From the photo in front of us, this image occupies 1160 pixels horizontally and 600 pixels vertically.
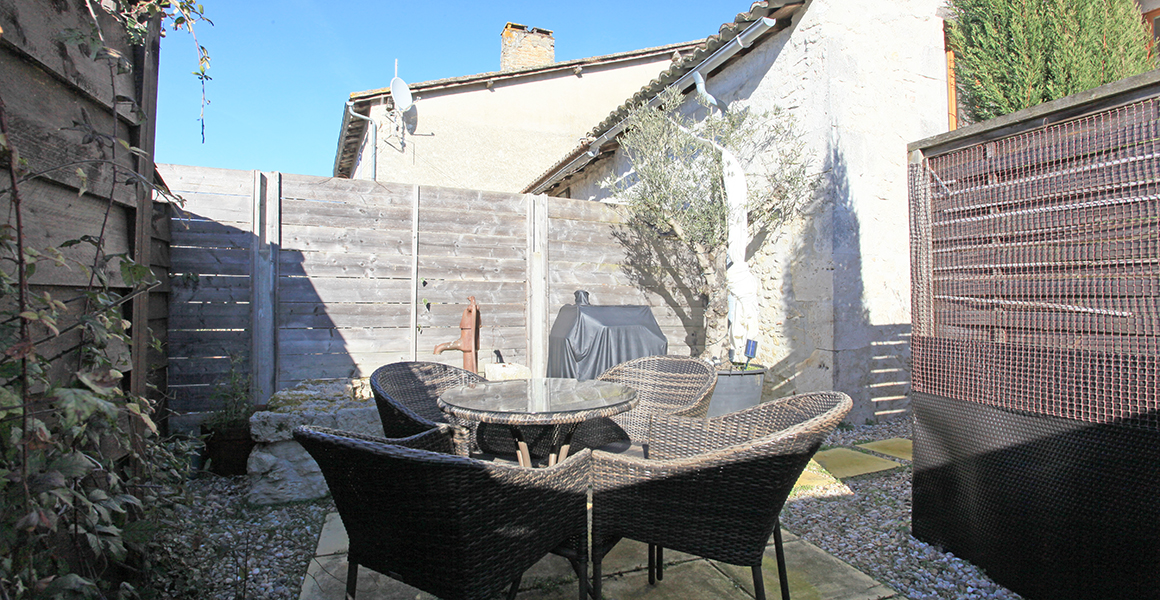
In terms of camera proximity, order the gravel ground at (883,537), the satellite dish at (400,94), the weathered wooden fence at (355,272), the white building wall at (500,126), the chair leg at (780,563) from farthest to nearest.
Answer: the white building wall at (500,126) → the satellite dish at (400,94) → the weathered wooden fence at (355,272) → the gravel ground at (883,537) → the chair leg at (780,563)

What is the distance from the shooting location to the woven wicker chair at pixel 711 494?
65.4 inches

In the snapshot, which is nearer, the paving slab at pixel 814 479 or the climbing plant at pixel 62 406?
the climbing plant at pixel 62 406

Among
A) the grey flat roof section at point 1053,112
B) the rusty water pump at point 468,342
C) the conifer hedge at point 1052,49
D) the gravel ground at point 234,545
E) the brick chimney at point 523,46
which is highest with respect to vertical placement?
the brick chimney at point 523,46

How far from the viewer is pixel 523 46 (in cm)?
1220

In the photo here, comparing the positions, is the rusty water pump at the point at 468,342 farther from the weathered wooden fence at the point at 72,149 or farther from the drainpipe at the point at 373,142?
the drainpipe at the point at 373,142

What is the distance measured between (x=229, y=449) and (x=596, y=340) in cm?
263

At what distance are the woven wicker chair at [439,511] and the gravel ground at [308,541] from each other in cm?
96

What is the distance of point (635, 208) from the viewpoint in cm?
537

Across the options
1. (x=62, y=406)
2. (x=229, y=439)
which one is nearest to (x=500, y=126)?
(x=229, y=439)

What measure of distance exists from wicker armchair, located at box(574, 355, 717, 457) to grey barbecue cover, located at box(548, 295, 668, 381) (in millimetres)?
1279

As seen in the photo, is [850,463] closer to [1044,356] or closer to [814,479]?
[814,479]

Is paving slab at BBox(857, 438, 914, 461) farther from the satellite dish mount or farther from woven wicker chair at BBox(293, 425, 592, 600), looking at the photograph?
the satellite dish mount

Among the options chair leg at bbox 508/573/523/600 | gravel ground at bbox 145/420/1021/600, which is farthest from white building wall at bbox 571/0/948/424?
chair leg at bbox 508/573/523/600

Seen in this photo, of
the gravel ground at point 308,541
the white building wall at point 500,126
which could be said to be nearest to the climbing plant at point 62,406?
the gravel ground at point 308,541
